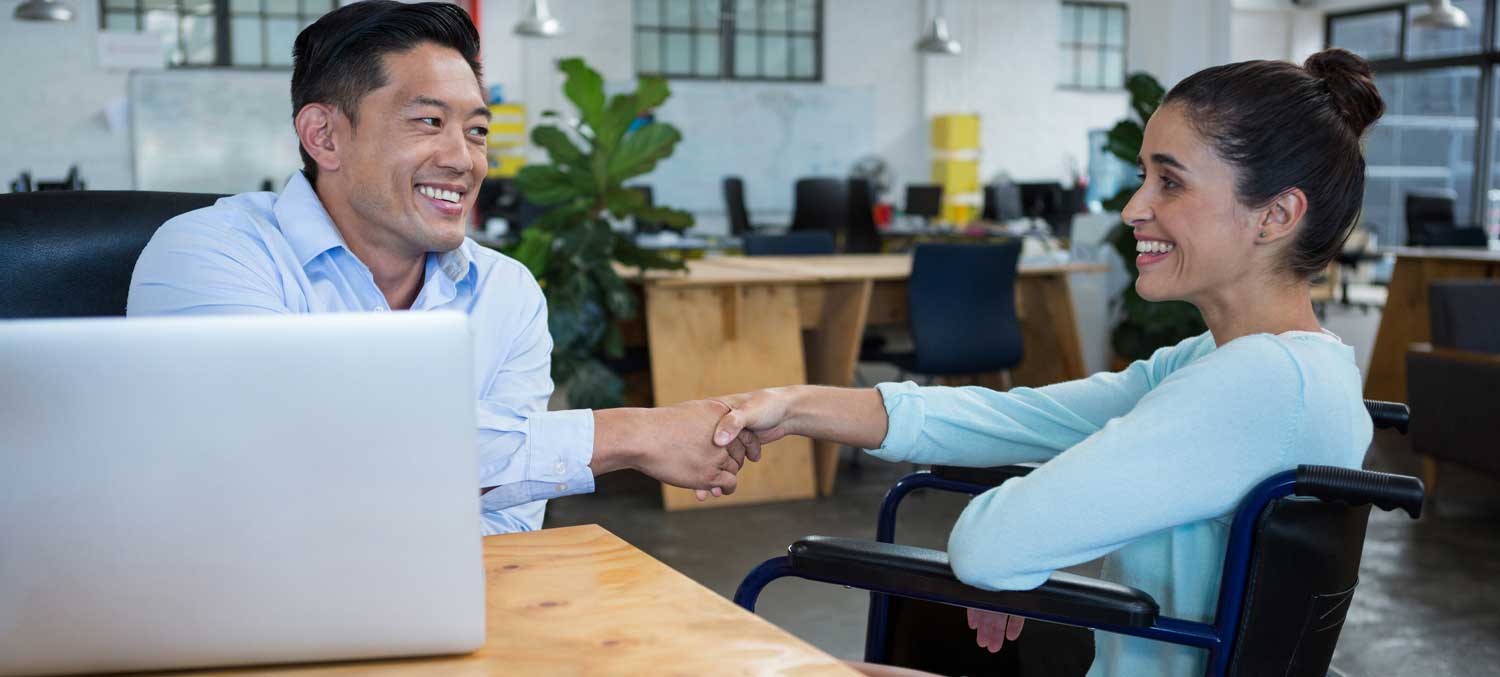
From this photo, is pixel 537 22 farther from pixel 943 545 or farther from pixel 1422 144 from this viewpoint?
pixel 1422 144

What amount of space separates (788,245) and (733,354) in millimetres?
1740

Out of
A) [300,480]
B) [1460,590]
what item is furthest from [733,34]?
[300,480]

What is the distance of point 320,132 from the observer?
1764 mm

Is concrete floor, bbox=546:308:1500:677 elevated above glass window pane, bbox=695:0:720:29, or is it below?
below

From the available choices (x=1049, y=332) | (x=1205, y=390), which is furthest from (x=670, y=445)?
(x=1049, y=332)

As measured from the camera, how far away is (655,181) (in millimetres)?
11469

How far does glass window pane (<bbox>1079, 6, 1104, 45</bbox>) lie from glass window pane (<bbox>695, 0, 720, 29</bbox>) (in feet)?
13.0

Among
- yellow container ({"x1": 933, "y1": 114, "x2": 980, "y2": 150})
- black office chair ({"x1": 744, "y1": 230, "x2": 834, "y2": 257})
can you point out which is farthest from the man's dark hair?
yellow container ({"x1": 933, "y1": 114, "x2": 980, "y2": 150})

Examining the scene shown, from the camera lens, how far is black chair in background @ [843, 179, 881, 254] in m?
9.17

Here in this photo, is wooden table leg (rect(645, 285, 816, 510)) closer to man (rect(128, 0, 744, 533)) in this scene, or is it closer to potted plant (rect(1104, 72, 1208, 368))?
potted plant (rect(1104, 72, 1208, 368))

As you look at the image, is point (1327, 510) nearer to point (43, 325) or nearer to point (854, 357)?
point (43, 325)

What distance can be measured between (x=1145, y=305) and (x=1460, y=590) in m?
1.97

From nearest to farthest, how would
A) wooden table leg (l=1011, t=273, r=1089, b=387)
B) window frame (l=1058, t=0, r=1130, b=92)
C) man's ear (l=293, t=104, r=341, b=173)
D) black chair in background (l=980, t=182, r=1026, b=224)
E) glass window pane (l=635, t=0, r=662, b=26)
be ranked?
man's ear (l=293, t=104, r=341, b=173)
wooden table leg (l=1011, t=273, r=1089, b=387)
black chair in background (l=980, t=182, r=1026, b=224)
glass window pane (l=635, t=0, r=662, b=26)
window frame (l=1058, t=0, r=1130, b=92)

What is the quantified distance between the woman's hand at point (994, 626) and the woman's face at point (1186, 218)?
1.31ft
